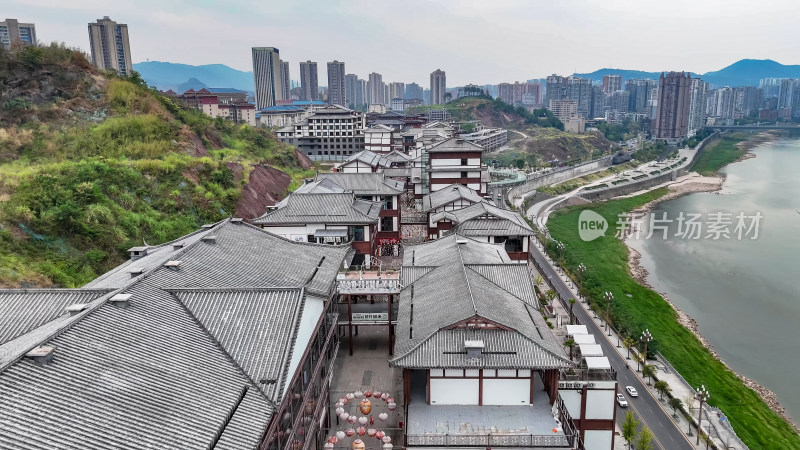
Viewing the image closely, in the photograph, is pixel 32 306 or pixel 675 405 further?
pixel 675 405

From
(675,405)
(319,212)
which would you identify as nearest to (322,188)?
(319,212)

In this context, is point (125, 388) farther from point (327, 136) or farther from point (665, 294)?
→ point (327, 136)

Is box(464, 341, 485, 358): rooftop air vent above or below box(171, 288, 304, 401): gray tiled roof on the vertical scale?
below

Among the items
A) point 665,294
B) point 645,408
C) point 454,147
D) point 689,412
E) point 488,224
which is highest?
point 454,147

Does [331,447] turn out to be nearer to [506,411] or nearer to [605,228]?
[506,411]

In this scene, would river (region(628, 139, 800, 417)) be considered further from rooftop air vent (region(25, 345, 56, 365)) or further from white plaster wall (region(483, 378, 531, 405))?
rooftop air vent (region(25, 345, 56, 365))

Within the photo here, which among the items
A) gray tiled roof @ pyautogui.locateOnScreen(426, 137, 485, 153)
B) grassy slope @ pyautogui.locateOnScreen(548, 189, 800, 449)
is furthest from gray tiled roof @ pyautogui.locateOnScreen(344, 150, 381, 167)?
grassy slope @ pyautogui.locateOnScreen(548, 189, 800, 449)

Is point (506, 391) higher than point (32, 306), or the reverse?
point (32, 306)
